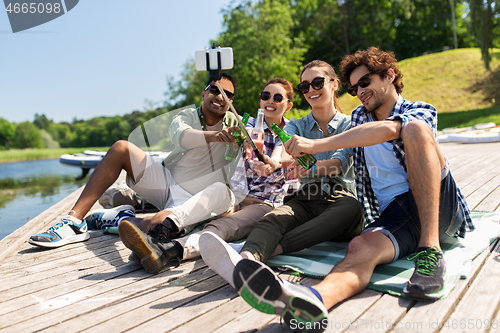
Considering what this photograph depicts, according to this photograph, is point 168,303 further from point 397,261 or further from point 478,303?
point 478,303

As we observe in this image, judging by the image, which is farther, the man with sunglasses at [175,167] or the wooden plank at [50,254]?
the man with sunglasses at [175,167]

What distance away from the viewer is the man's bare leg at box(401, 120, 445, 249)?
1960 millimetres

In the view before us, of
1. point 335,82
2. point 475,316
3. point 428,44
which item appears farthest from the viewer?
point 428,44

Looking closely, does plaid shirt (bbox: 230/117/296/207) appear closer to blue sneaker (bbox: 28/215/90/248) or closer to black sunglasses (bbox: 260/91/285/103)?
black sunglasses (bbox: 260/91/285/103)

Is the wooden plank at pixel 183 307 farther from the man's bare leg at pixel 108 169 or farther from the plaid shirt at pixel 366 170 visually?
the man's bare leg at pixel 108 169

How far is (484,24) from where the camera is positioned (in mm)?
17812

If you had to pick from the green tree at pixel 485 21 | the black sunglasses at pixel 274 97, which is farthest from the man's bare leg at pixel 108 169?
the green tree at pixel 485 21

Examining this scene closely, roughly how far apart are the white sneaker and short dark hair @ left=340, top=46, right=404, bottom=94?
161 centimetres

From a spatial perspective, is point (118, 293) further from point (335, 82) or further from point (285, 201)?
point (335, 82)

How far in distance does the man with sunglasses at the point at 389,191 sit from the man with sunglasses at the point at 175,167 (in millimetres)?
1067

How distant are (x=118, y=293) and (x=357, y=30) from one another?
4313 cm

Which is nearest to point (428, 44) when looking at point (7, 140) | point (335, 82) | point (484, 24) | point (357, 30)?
point (357, 30)

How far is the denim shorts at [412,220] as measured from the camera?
7.06ft

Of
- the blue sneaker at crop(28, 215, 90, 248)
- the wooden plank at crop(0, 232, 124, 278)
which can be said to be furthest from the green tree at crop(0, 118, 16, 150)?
the wooden plank at crop(0, 232, 124, 278)
